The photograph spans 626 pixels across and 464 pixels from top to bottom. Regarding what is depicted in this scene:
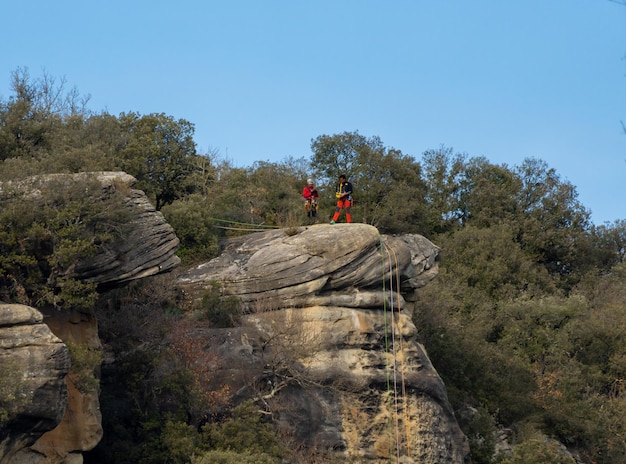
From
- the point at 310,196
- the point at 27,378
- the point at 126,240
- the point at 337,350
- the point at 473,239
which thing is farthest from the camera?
the point at 473,239

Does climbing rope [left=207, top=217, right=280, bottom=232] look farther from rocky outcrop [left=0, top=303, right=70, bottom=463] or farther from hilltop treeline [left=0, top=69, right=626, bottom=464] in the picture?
rocky outcrop [left=0, top=303, right=70, bottom=463]

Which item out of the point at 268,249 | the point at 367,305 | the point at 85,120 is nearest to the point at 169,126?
the point at 85,120

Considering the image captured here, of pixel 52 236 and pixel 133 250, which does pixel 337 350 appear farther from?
pixel 52 236

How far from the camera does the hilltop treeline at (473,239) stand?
120 feet

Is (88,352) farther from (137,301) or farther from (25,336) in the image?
(137,301)

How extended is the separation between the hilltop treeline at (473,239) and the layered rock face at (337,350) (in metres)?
3.65

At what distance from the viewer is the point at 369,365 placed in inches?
1196

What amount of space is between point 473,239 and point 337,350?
20.6m

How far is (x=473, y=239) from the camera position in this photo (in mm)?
49625

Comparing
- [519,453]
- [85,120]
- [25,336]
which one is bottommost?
[519,453]

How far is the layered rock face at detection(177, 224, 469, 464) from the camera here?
1159 inches

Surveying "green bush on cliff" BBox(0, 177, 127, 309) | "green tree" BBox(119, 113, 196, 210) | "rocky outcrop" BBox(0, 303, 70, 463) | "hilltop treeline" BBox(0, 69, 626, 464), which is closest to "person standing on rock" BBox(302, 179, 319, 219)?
"hilltop treeline" BBox(0, 69, 626, 464)

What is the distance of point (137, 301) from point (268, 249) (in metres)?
4.11

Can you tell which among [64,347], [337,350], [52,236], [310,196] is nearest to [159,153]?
[310,196]
